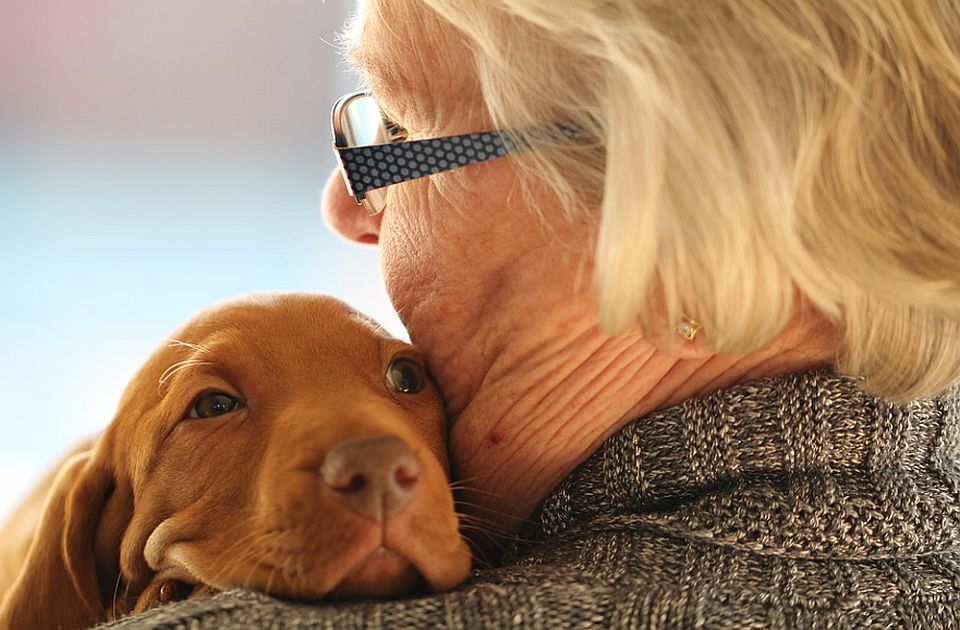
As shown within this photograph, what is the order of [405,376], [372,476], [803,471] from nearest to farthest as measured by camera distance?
[372,476] < [803,471] < [405,376]

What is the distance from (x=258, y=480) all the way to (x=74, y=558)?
34 cm

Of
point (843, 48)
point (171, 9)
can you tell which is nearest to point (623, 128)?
point (843, 48)

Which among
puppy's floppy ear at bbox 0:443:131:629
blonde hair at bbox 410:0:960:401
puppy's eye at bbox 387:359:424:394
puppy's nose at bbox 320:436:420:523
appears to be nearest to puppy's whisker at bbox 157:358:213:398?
puppy's floppy ear at bbox 0:443:131:629

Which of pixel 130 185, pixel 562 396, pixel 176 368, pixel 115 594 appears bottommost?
pixel 115 594

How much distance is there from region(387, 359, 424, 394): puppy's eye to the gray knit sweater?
0.95 ft

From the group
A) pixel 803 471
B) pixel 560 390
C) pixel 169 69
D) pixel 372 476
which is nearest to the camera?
pixel 372 476

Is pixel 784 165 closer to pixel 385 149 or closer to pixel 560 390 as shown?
pixel 560 390

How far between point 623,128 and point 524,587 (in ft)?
1.58

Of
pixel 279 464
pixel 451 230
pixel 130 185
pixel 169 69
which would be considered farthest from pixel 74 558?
pixel 169 69

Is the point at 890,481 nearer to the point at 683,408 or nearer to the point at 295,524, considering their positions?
the point at 683,408

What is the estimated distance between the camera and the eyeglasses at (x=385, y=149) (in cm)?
136

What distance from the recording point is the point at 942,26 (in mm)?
1152

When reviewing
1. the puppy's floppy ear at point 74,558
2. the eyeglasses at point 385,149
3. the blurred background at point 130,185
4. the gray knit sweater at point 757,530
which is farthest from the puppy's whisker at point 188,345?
the blurred background at point 130,185

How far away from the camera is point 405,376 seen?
1.49 meters
